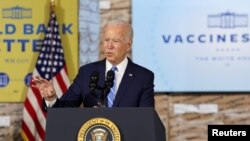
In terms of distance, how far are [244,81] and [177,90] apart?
27.2 inches

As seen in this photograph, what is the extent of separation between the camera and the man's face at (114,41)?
2.77 metres

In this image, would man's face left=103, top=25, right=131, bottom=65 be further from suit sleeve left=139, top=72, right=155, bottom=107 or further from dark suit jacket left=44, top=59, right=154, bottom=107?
suit sleeve left=139, top=72, right=155, bottom=107

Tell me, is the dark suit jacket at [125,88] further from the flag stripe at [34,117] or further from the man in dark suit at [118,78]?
the flag stripe at [34,117]

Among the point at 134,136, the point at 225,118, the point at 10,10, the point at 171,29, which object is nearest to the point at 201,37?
the point at 171,29

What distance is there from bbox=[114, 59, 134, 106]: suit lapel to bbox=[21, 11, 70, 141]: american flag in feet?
8.33

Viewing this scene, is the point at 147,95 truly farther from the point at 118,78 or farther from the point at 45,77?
the point at 45,77

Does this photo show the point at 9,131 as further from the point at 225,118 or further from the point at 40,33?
the point at 225,118

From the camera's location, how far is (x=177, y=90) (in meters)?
5.40

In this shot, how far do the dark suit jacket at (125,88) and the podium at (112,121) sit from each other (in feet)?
1.57

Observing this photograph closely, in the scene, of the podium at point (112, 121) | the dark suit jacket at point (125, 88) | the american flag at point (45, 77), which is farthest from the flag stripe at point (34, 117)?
the podium at point (112, 121)

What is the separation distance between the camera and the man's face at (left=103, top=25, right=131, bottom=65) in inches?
109

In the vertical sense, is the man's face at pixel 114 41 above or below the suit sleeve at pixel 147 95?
above

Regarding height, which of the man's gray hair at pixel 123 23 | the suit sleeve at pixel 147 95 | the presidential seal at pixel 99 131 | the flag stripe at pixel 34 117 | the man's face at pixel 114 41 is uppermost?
the man's gray hair at pixel 123 23

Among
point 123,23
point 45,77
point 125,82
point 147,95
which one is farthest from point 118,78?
point 45,77
